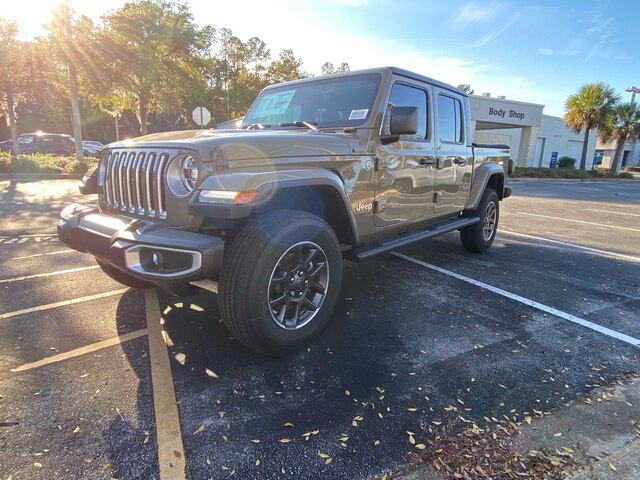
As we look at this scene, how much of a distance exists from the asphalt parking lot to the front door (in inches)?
33.7

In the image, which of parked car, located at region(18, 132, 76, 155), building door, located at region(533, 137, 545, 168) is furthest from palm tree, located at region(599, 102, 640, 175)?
parked car, located at region(18, 132, 76, 155)

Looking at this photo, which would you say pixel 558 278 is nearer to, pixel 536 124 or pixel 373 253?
pixel 373 253

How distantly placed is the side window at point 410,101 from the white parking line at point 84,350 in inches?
104

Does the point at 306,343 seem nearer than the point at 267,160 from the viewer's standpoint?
No

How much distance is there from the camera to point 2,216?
6.97m

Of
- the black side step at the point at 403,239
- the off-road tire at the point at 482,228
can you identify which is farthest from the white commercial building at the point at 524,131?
the black side step at the point at 403,239

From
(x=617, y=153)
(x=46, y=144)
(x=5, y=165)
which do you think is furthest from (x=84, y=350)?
(x=617, y=153)

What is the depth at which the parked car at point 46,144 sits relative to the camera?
25.2 metres

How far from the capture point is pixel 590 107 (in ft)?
97.3

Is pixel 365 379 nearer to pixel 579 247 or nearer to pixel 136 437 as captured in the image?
pixel 136 437

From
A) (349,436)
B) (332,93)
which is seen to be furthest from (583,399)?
(332,93)

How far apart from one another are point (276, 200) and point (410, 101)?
1.95 metres

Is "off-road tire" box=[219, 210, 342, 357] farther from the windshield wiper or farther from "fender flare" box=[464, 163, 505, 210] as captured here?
"fender flare" box=[464, 163, 505, 210]

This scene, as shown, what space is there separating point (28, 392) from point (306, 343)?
170cm
